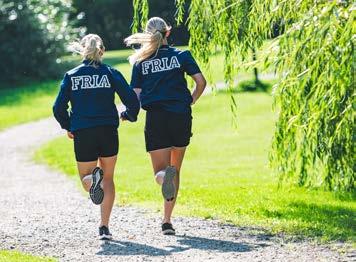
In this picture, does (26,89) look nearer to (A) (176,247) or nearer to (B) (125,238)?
(B) (125,238)

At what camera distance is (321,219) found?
9055 millimetres

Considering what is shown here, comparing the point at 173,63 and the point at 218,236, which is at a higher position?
the point at 173,63

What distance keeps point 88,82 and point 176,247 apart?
1620 mm

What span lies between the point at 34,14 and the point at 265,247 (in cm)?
2345

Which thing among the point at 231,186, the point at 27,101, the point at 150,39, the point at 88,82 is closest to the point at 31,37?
the point at 27,101

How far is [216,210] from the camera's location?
31.8 ft

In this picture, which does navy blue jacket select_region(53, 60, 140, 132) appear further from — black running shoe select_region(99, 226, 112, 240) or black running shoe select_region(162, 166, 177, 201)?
black running shoe select_region(99, 226, 112, 240)

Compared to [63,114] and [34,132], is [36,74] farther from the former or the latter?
[63,114]

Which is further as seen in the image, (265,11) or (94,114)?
(265,11)

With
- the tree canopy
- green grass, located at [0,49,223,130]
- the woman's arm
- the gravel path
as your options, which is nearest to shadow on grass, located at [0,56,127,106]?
green grass, located at [0,49,223,130]

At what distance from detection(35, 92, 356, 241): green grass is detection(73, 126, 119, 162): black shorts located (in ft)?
5.85

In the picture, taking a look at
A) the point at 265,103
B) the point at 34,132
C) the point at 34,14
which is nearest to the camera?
the point at 34,132

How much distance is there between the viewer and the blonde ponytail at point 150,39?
26.2 feet

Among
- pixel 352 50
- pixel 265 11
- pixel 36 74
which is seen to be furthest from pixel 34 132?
pixel 352 50
